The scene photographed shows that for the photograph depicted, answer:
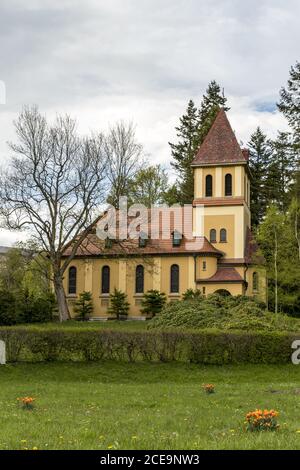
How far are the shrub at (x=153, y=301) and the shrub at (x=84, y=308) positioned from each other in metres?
4.66

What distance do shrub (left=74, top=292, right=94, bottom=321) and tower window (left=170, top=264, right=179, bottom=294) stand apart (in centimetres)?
644

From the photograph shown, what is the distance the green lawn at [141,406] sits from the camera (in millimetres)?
7699

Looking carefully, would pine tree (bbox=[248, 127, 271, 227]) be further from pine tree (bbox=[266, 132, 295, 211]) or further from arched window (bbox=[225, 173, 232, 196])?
arched window (bbox=[225, 173, 232, 196])

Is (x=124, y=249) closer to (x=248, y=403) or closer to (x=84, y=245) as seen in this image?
(x=84, y=245)

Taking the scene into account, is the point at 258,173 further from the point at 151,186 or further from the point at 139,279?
the point at 139,279

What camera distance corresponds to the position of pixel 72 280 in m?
50.0

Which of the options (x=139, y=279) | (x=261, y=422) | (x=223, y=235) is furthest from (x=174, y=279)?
(x=261, y=422)

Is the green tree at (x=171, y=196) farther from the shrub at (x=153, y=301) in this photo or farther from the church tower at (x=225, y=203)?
the shrub at (x=153, y=301)

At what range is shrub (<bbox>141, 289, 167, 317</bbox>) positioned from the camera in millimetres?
46094

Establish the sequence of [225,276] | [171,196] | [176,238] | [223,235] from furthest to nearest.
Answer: [171,196]
[223,235]
[176,238]
[225,276]

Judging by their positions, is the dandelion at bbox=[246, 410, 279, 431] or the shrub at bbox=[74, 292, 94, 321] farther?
the shrub at bbox=[74, 292, 94, 321]

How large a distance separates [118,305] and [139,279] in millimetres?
2727

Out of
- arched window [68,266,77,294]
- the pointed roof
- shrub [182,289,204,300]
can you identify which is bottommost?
shrub [182,289,204,300]

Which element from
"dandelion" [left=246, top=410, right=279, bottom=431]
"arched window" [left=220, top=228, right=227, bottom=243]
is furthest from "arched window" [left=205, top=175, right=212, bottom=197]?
"dandelion" [left=246, top=410, right=279, bottom=431]
